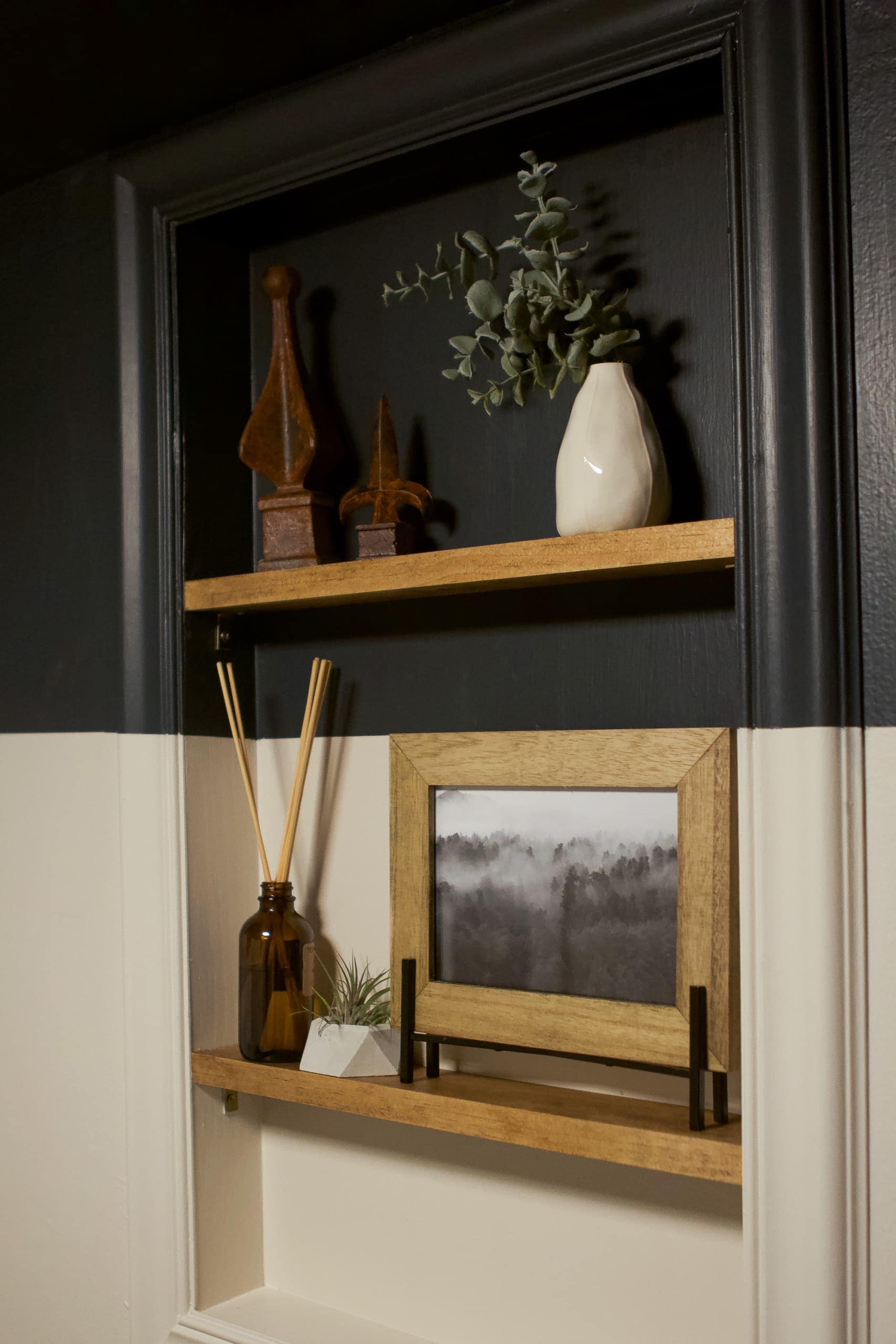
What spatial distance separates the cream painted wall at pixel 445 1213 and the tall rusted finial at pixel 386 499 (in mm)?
291

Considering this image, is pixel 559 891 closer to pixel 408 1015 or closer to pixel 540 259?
pixel 408 1015

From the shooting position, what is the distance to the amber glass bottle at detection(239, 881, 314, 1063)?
156 centimetres

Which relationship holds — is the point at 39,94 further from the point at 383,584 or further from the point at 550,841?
the point at 550,841

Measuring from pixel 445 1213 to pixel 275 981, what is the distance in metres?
0.38

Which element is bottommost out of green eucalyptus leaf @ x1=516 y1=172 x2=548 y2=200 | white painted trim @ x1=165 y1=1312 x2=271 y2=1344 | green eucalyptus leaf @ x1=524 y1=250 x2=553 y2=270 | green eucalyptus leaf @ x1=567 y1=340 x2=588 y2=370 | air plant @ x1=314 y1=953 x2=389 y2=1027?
white painted trim @ x1=165 y1=1312 x2=271 y2=1344

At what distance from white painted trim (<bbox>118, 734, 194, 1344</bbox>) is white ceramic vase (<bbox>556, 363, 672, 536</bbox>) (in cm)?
68

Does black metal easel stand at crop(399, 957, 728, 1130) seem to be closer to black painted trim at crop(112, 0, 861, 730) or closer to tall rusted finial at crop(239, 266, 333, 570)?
black painted trim at crop(112, 0, 861, 730)

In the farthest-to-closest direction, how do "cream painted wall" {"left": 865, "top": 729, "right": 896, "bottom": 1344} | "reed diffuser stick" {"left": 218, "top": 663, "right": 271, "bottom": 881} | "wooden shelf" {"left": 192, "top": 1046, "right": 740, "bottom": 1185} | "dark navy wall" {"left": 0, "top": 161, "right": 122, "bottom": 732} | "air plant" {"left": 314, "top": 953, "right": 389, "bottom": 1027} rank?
"dark navy wall" {"left": 0, "top": 161, "right": 122, "bottom": 732} < "reed diffuser stick" {"left": 218, "top": 663, "right": 271, "bottom": 881} < "air plant" {"left": 314, "top": 953, "right": 389, "bottom": 1027} < "wooden shelf" {"left": 192, "top": 1046, "right": 740, "bottom": 1185} < "cream painted wall" {"left": 865, "top": 729, "right": 896, "bottom": 1344}

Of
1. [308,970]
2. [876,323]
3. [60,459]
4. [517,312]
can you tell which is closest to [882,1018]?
[876,323]

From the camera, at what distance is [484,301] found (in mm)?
1446

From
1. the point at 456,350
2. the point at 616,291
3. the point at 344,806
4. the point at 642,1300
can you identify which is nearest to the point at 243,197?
the point at 456,350

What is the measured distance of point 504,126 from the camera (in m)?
1.42

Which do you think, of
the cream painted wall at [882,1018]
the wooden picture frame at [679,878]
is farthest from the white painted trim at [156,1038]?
the cream painted wall at [882,1018]

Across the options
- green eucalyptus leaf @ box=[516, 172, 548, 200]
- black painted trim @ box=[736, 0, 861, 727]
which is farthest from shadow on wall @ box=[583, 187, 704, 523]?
black painted trim @ box=[736, 0, 861, 727]
